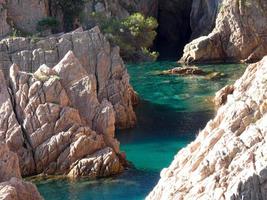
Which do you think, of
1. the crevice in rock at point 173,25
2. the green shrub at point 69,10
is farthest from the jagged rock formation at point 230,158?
the crevice in rock at point 173,25

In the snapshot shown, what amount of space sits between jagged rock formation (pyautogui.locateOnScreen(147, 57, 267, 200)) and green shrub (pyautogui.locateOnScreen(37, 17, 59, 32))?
44914mm

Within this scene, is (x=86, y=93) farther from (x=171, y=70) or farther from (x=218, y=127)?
(x=171, y=70)

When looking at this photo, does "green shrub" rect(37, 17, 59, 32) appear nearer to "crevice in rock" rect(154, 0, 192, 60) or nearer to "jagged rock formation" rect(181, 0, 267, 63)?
"jagged rock formation" rect(181, 0, 267, 63)

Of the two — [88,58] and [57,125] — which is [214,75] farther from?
[57,125]

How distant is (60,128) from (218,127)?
69.5ft

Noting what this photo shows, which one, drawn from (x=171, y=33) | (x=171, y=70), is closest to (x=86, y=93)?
(x=171, y=70)

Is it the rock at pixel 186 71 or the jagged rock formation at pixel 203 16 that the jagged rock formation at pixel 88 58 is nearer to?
the rock at pixel 186 71

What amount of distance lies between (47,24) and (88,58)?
1566 cm

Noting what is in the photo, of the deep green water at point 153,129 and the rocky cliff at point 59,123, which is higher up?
the rocky cliff at point 59,123

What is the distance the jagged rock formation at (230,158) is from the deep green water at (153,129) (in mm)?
13567

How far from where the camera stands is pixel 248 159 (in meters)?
16.2

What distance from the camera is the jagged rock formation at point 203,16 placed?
9806 centimetres

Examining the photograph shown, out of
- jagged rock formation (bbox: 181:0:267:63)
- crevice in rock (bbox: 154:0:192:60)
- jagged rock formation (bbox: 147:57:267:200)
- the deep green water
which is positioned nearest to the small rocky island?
jagged rock formation (bbox: 147:57:267:200)

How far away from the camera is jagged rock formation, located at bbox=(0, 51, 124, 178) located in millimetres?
38594
